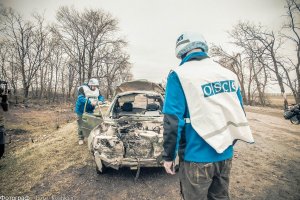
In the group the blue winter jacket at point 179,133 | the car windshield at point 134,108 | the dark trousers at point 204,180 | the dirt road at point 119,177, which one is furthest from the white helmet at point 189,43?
the car windshield at point 134,108

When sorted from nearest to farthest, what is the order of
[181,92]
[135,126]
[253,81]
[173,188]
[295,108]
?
[181,92] < [295,108] < [173,188] < [135,126] < [253,81]

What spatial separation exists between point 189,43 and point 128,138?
9.04 ft

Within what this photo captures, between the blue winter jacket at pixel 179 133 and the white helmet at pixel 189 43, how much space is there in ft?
1.03

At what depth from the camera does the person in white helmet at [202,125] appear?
1.78m

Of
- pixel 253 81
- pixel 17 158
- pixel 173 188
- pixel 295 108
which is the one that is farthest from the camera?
pixel 253 81

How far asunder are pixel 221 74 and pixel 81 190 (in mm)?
3420

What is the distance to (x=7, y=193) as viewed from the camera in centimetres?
385

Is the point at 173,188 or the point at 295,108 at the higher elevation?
the point at 295,108

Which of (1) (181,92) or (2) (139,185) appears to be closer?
(1) (181,92)

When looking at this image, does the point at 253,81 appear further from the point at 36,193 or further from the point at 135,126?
the point at 36,193

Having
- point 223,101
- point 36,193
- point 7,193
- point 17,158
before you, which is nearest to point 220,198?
point 223,101

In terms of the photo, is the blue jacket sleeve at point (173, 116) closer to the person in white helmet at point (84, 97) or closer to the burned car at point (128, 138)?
the burned car at point (128, 138)

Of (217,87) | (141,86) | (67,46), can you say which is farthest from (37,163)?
(67,46)

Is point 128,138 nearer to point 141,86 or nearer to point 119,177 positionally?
point 119,177
